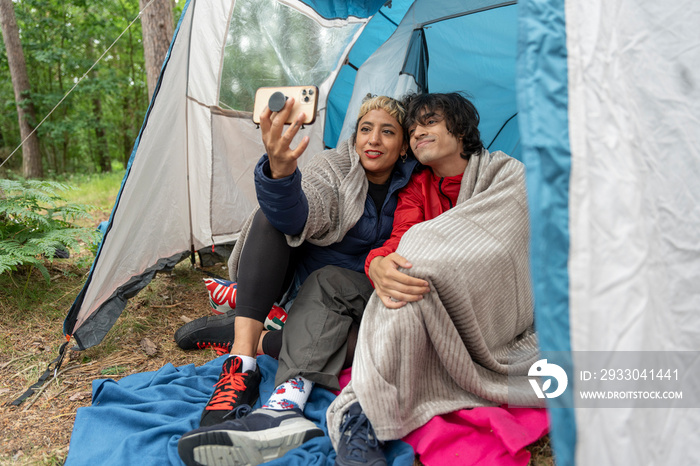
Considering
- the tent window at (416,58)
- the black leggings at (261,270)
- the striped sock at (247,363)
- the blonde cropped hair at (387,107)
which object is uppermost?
the tent window at (416,58)

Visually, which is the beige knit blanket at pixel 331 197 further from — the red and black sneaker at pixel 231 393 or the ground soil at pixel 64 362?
the ground soil at pixel 64 362

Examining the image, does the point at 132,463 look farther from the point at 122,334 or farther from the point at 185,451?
the point at 122,334

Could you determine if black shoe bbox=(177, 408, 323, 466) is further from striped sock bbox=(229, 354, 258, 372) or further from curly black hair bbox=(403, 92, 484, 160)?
curly black hair bbox=(403, 92, 484, 160)

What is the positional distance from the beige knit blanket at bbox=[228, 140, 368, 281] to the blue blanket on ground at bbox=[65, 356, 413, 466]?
512 mm

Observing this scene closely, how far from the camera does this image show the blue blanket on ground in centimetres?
130

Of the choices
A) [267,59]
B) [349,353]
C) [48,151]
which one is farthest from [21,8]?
[349,353]

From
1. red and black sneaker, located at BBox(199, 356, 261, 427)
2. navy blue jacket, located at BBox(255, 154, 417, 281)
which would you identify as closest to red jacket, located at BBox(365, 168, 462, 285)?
navy blue jacket, located at BBox(255, 154, 417, 281)

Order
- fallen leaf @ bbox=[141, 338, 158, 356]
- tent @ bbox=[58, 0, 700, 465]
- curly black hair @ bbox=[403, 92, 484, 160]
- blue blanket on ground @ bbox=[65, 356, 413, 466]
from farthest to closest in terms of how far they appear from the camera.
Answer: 1. fallen leaf @ bbox=[141, 338, 158, 356]
2. curly black hair @ bbox=[403, 92, 484, 160]
3. blue blanket on ground @ bbox=[65, 356, 413, 466]
4. tent @ bbox=[58, 0, 700, 465]

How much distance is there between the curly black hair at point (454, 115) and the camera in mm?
1765

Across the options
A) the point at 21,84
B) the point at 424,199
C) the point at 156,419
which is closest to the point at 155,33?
the point at 424,199

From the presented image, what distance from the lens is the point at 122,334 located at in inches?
83.2

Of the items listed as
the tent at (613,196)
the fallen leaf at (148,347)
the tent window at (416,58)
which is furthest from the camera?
the tent window at (416,58)

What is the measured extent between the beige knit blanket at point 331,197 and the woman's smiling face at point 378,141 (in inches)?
1.7

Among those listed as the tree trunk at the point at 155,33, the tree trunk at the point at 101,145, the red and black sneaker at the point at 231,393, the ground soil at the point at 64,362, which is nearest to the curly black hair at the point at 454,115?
the red and black sneaker at the point at 231,393
